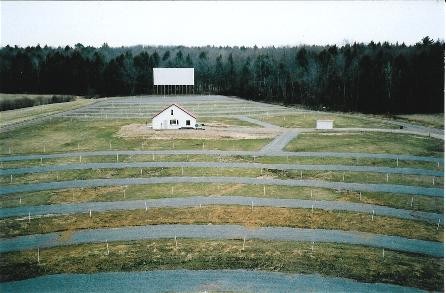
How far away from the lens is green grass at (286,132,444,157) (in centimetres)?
5625

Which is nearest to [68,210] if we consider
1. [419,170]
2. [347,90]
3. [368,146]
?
[419,170]

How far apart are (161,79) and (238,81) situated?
41.1 metres

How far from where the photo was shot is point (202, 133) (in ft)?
227

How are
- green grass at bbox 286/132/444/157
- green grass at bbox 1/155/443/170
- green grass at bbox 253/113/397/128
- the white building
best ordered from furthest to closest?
green grass at bbox 253/113/397/128 < the white building < green grass at bbox 286/132/444/157 < green grass at bbox 1/155/443/170

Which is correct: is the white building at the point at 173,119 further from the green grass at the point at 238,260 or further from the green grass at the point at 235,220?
the green grass at the point at 238,260

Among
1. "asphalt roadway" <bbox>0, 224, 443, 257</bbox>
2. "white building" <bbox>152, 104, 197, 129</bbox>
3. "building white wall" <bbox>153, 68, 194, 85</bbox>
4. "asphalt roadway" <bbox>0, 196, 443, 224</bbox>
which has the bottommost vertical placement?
"asphalt roadway" <bbox>0, 224, 443, 257</bbox>

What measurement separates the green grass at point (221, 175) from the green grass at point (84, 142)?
37.7 feet

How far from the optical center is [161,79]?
120688mm

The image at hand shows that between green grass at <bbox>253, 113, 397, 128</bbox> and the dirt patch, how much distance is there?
29.4ft

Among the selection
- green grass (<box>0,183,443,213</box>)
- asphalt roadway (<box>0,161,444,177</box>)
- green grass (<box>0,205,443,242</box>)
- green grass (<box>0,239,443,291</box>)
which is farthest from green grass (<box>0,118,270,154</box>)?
green grass (<box>0,239,443,291</box>)

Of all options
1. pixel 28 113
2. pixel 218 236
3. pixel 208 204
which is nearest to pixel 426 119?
pixel 208 204

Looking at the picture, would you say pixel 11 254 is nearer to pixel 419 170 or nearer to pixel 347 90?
pixel 419 170

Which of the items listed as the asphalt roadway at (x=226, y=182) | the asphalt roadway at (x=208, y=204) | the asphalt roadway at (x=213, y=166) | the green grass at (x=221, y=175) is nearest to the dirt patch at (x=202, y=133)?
the asphalt roadway at (x=213, y=166)

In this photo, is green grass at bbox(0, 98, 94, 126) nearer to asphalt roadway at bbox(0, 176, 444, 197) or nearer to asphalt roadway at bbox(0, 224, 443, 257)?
asphalt roadway at bbox(0, 176, 444, 197)
